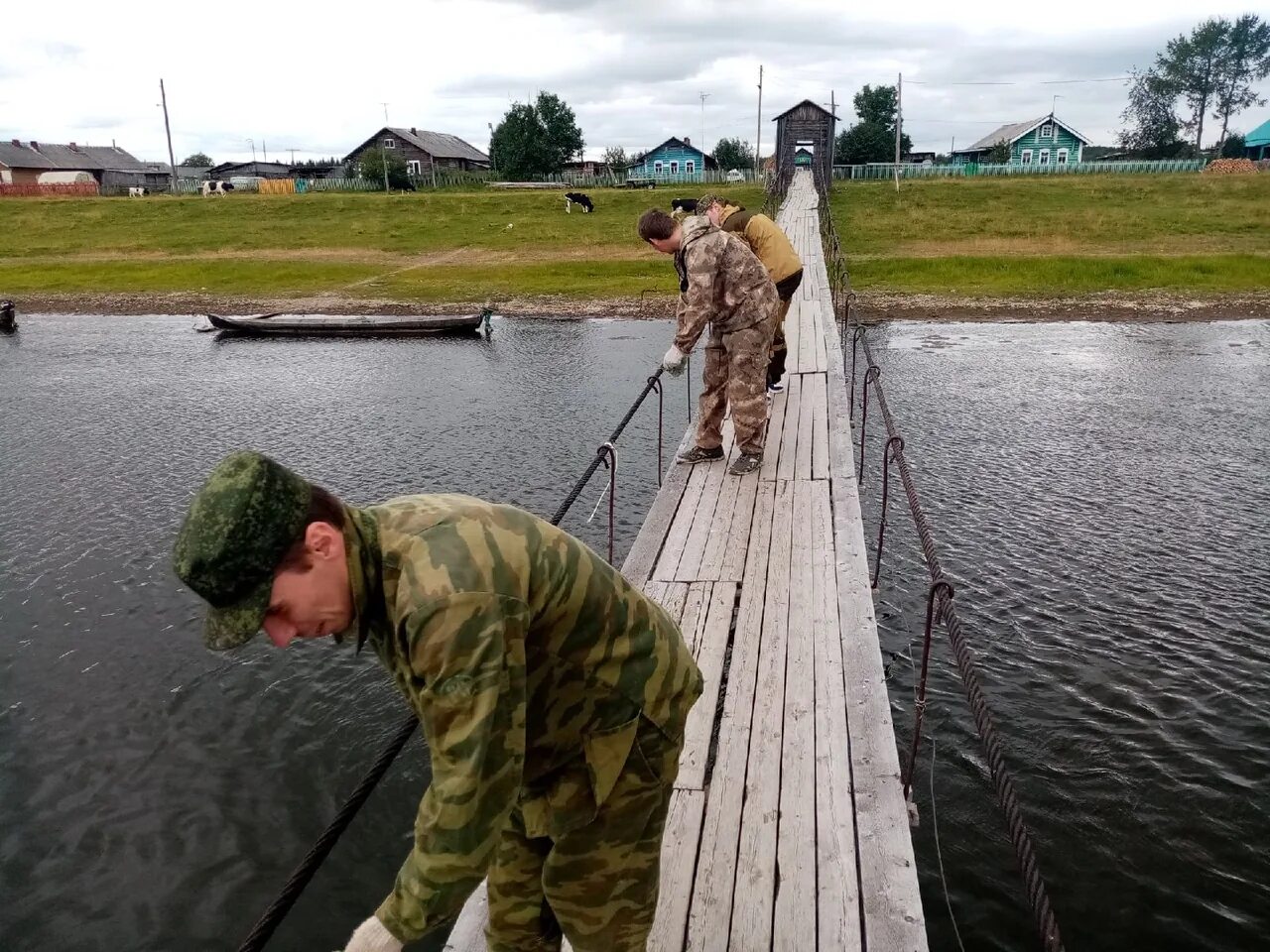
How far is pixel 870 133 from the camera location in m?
80.9

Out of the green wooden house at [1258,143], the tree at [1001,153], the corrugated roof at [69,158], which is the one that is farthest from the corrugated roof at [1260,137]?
the corrugated roof at [69,158]

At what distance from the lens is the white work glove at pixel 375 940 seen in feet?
7.32

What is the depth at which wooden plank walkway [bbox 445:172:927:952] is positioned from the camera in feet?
11.8

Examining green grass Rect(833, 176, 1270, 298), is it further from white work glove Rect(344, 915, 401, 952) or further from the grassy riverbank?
white work glove Rect(344, 915, 401, 952)

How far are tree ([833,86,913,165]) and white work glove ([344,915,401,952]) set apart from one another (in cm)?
8049

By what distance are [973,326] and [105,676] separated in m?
24.1

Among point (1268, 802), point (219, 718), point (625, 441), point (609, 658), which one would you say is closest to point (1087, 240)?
point (625, 441)

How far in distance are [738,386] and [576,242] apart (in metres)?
35.4

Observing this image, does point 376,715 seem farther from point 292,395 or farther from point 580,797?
point 292,395

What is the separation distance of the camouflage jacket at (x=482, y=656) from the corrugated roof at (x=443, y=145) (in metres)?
87.8

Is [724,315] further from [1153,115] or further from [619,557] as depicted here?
[1153,115]

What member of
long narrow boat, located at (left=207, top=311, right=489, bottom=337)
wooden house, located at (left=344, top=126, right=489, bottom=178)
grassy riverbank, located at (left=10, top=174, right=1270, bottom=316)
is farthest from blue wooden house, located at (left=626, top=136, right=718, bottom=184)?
long narrow boat, located at (left=207, top=311, right=489, bottom=337)

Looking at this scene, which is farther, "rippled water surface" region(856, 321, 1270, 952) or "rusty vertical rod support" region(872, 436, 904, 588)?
"rusty vertical rod support" region(872, 436, 904, 588)

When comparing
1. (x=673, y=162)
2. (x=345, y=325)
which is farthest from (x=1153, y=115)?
(x=345, y=325)
